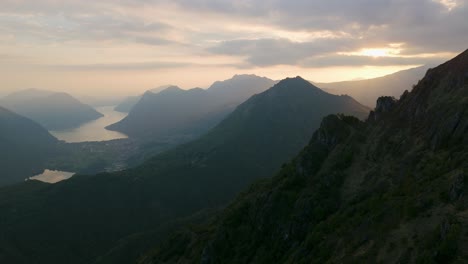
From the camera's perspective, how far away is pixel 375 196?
184 ft

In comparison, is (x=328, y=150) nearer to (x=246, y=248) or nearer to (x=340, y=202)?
(x=340, y=202)

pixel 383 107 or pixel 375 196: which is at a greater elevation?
pixel 383 107

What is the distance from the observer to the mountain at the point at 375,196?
1582 inches

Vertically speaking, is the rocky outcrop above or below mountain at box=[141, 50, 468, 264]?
above

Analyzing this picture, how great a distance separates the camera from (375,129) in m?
78.4

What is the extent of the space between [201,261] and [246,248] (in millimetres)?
14017

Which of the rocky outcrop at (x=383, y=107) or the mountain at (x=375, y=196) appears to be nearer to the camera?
the mountain at (x=375, y=196)

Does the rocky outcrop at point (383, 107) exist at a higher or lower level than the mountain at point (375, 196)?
higher

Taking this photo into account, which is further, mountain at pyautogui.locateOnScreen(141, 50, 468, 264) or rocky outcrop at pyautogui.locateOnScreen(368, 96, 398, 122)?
rocky outcrop at pyautogui.locateOnScreen(368, 96, 398, 122)

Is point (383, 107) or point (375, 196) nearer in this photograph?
point (375, 196)

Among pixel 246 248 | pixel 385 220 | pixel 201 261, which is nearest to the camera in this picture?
pixel 385 220

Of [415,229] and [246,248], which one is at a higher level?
[415,229]

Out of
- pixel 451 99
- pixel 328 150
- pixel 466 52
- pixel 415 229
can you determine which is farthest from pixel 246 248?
pixel 466 52

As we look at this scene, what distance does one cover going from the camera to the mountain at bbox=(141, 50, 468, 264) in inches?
1582
